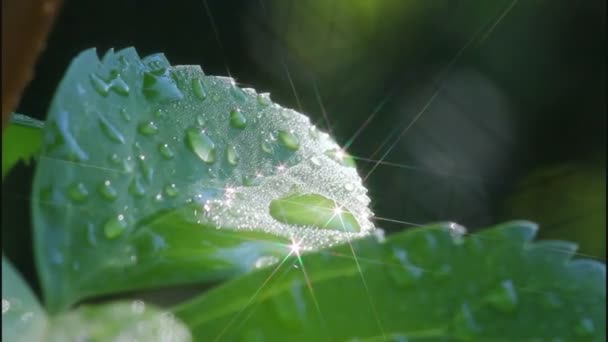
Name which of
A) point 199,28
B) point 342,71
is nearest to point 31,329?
point 199,28

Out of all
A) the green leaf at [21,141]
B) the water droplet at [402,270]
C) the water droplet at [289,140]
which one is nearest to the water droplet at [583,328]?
the water droplet at [402,270]

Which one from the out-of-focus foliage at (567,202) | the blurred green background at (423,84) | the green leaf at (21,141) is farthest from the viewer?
the out-of-focus foliage at (567,202)

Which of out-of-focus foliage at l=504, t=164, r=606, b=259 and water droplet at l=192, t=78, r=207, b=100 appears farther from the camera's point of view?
out-of-focus foliage at l=504, t=164, r=606, b=259

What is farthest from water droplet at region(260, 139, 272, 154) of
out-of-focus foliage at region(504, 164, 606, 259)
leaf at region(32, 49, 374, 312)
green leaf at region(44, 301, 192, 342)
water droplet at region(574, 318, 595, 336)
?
out-of-focus foliage at region(504, 164, 606, 259)

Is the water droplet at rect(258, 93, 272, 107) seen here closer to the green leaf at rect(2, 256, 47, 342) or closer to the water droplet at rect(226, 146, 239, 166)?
the water droplet at rect(226, 146, 239, 166)

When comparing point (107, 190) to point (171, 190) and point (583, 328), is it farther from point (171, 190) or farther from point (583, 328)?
point (583, 328)

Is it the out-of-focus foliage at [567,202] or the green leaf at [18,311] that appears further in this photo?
the out-of-focus foliage at [567,202]

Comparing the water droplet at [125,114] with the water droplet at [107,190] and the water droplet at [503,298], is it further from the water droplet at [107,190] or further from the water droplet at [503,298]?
the water droplet at [503,298]
